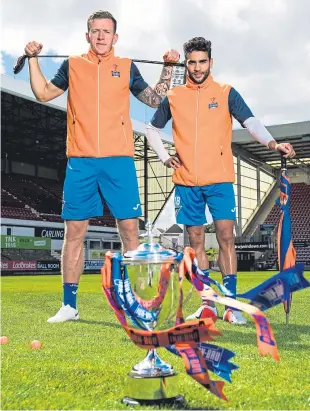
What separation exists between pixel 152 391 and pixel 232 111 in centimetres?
287

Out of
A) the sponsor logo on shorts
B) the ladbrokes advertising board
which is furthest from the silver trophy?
the ladbrokes advertising board

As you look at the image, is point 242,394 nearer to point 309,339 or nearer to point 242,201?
point 309,339

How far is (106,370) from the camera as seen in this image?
2381 mm

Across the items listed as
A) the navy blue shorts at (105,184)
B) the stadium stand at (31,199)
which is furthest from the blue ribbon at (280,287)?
the stadium stand at (31,199)

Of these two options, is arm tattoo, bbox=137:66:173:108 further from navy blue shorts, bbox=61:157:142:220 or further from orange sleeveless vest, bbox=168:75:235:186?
navy blue shorts, bbox=61:157:142:220

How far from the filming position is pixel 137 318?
1880mm

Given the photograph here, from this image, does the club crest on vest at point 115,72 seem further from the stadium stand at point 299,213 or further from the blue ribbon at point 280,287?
the stadium stand at point 299,213

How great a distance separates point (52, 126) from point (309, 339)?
1256 inches

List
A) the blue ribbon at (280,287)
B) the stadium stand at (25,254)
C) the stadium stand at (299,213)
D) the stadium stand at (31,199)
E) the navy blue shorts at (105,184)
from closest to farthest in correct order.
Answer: the blue ribbon at (280,287) < the navy blue shorts at (105,184) < the stadium stand at (25,254) < the stadium stand at (31,199) < the stadium stand at (299,213)

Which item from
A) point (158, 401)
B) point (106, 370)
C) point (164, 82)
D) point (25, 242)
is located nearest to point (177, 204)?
point (164, 82)

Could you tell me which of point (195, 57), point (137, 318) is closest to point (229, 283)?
point (195, 57)

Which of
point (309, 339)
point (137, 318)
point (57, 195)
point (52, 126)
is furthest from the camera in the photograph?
point (57, 195)

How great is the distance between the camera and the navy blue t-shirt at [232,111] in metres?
4.27

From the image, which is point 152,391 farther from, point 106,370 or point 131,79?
point 131,79
